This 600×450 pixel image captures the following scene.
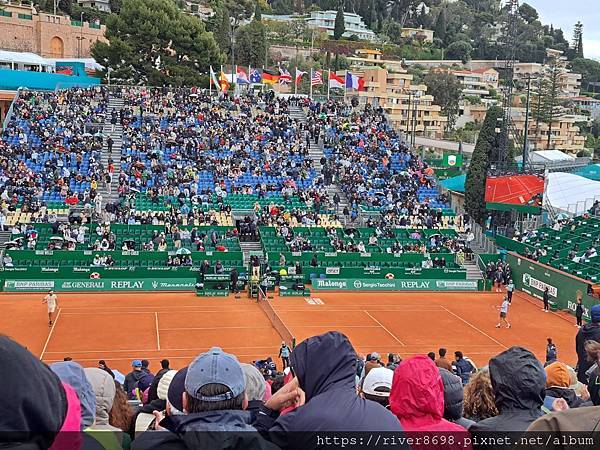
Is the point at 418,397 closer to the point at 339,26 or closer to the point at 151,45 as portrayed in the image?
the point at 151,45

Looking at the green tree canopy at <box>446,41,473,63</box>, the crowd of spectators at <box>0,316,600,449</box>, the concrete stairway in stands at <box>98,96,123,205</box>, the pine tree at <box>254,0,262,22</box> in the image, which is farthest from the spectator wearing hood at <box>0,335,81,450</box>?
the green tree canopy at <box>446,41,473,63</box>

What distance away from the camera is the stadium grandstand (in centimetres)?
2594

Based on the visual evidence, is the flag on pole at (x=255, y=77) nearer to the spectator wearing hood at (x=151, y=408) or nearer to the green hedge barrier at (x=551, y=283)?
the green hedge barrier at (x=551, y=283)

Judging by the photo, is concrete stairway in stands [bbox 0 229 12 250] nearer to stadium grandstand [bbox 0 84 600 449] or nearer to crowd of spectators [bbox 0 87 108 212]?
stadium grandstand [bbox 0 84 600 449]

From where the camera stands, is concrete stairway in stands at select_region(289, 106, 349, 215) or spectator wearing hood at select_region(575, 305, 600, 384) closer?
spectator wearing hood at select_region(575, 305, 600, 384)

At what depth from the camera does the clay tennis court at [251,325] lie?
24.2 metres

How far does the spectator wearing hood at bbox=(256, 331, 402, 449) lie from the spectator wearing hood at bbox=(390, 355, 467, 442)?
494 mm

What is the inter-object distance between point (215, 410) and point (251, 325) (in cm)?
2408

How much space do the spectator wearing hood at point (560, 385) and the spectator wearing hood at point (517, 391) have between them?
2.14m

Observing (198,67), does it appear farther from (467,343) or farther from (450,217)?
(467,343)

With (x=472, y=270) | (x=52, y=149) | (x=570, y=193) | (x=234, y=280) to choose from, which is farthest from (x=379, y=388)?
(x=52, y=149)

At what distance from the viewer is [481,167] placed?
4891cm

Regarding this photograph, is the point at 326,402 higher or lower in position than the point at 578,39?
lower

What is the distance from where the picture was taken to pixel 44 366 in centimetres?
268
